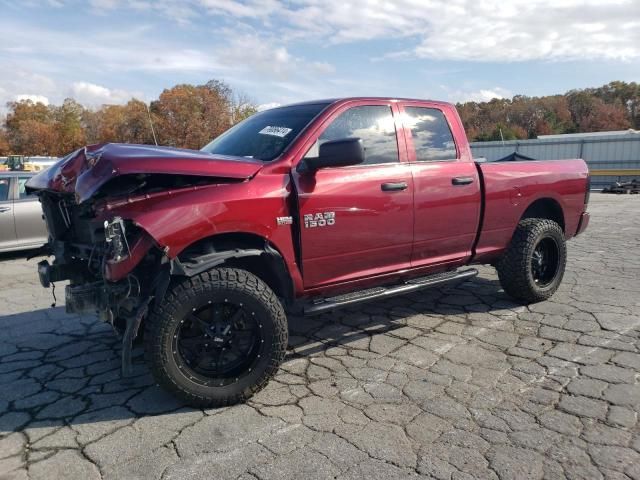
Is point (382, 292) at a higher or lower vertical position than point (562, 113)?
lower

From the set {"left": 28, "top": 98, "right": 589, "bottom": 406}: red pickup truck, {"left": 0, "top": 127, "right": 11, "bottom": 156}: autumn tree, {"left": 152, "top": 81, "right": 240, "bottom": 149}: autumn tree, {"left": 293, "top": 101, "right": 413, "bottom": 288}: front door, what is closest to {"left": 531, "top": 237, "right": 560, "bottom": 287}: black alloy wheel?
{"left": 28, "top": 98, "right": 589, "bottom": 406}: red pickup truck

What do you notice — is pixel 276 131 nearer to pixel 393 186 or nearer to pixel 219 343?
pixel 393 186

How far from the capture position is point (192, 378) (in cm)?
318

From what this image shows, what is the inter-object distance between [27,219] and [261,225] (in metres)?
7.13

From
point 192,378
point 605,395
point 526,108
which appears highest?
point 526,108

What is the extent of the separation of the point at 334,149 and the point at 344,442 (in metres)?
1.81

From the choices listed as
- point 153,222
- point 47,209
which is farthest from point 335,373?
point 47,209

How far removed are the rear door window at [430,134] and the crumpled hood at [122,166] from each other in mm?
1514

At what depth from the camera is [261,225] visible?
334 cm

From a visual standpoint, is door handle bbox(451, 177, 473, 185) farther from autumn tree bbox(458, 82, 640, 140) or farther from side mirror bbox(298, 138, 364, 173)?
autumn tree bbox(458, 82, 640, 140)

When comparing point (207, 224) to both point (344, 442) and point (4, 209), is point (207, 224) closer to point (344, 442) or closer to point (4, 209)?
point (344, 442)

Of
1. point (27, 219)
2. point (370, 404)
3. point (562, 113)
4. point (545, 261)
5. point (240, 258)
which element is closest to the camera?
point (370, 404)

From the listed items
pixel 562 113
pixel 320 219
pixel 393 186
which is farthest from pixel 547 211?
pixel 562 113

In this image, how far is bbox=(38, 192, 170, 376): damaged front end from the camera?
2.91 m
